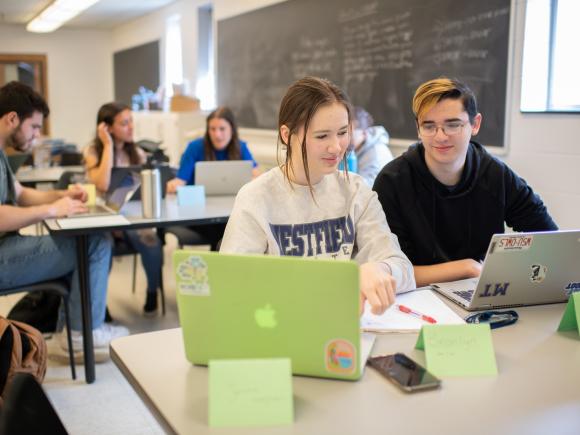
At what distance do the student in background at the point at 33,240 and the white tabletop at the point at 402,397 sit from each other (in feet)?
4.67

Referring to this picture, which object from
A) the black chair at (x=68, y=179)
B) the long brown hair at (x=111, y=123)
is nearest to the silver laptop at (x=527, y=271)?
the long brown hair at (x=111, y=123)

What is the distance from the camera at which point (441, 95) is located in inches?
67.2

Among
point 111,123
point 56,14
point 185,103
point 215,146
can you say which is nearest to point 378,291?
point 215,146

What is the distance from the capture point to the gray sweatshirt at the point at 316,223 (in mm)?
1439

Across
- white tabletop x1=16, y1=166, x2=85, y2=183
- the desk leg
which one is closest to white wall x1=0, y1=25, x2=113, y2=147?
white tabletop x1=16, y1=166, x2=85, y2=183

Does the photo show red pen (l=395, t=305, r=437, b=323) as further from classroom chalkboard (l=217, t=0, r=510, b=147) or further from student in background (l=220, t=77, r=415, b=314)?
classroom chalkboard (l=217, t=0, r=510, b=147)

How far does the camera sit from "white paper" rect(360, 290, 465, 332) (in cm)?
127

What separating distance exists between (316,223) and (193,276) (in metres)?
0.55

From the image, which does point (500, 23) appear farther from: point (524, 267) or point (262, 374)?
point (262, 374)

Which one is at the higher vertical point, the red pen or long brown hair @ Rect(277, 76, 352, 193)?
long brown hair @ Rect(277, 76, 352, 193)

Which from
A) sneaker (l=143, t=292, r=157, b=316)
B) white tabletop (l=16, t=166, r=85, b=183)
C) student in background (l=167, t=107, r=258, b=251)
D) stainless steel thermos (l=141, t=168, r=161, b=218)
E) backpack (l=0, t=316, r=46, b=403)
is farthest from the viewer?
white tabletop (l=16, t=166, r=85, b=183)

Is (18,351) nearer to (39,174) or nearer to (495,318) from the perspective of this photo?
(495,318)

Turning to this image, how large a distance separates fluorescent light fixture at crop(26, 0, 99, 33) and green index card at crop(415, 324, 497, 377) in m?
6.58

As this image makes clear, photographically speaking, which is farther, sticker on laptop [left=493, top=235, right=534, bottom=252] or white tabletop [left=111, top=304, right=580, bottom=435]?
sticker on laptop [left=493, top=235, right=534, bottom=252]
